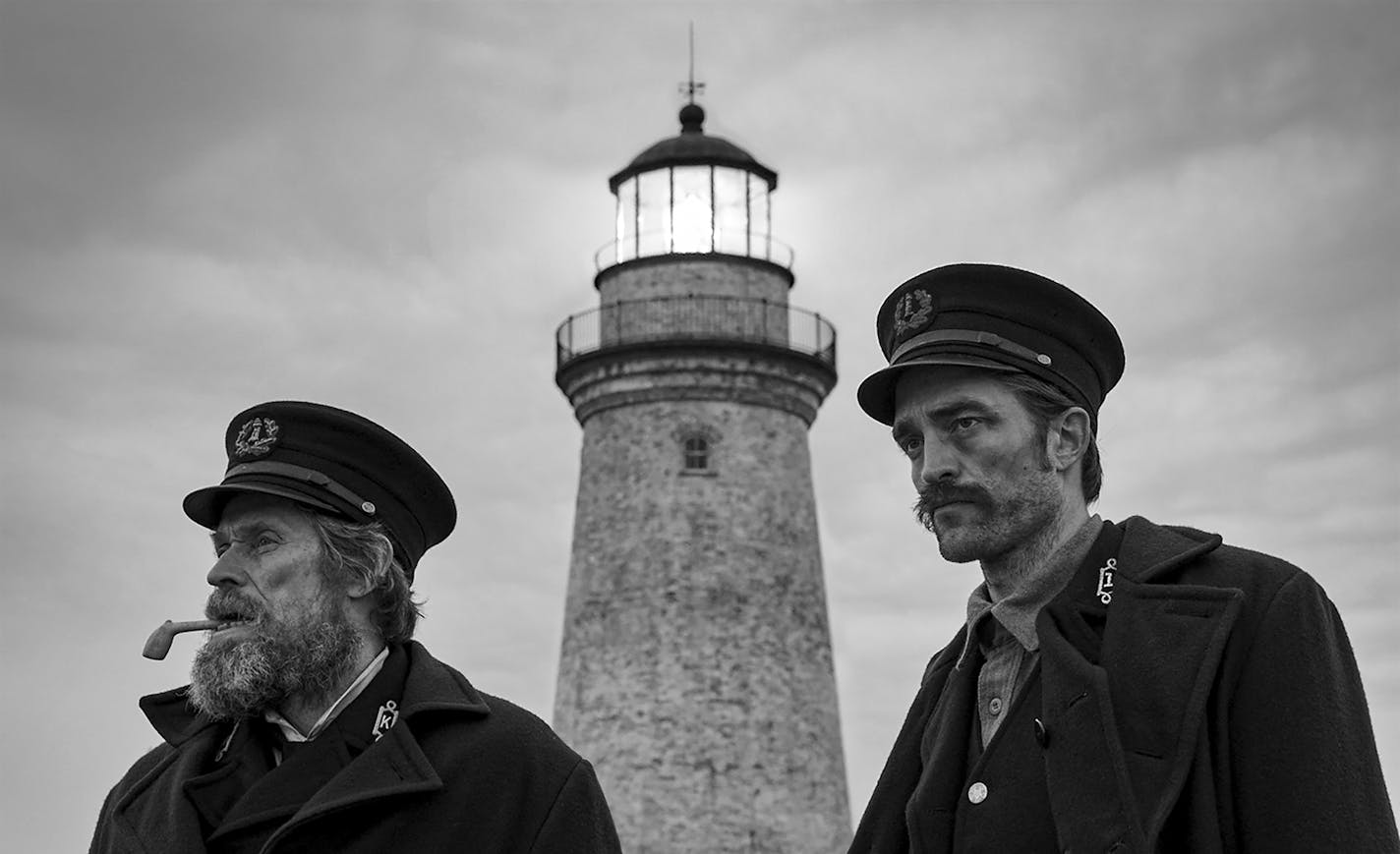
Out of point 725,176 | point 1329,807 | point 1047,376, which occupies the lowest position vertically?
point 1329,807

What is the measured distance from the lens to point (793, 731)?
32.1 metres

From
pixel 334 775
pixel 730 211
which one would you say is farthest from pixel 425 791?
pixel 730 211

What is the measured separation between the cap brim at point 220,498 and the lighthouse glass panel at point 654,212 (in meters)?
27.7

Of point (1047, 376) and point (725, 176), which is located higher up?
point (725, 176)

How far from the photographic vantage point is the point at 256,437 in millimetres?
6973

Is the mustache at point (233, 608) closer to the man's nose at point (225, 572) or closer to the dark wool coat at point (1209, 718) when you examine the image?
the man's nose at point (225, 572)

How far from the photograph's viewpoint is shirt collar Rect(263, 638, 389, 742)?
21.9 ft

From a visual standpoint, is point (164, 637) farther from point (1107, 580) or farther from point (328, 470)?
point (1107, 580)

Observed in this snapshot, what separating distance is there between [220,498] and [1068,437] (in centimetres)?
252

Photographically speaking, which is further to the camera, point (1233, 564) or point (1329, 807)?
point (1233, 564)

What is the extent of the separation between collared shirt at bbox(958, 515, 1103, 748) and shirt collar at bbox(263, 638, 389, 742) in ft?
6.00

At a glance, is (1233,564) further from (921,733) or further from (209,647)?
(209,647)

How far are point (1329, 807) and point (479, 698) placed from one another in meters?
2.64

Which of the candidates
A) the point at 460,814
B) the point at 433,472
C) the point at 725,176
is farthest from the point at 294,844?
the point at 725,176
